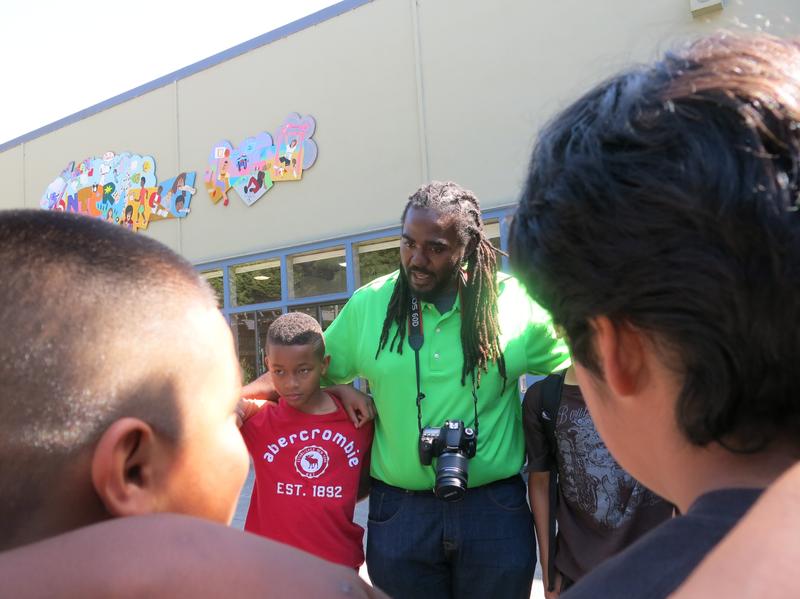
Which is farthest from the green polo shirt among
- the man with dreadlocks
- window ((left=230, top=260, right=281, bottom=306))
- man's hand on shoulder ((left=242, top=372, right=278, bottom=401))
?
window ((left=230, top=260, right=281, bottom=306))

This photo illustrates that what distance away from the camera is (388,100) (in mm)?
7289

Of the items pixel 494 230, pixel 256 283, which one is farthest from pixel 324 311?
pixel 494 230

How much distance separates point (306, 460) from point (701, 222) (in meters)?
2.19

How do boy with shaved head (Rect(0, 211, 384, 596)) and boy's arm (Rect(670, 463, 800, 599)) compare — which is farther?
boy with shaved head (Rect(0, 211, 384, 596))

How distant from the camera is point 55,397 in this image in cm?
78

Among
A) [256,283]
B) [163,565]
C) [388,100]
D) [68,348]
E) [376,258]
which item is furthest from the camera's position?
[256,283]

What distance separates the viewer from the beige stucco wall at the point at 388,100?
6266 millimetres

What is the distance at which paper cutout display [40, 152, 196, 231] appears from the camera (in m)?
9.15

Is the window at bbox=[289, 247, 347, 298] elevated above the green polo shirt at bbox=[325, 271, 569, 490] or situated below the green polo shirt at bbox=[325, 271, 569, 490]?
above

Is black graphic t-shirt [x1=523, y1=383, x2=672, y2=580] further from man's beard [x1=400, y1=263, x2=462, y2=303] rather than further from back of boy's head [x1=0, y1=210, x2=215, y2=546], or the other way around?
back of boy's head [x1=0, y1=210, x2=215, y2=546]

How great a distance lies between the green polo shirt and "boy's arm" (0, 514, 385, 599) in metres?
1.57

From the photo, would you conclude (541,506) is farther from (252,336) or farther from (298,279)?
(252,336)

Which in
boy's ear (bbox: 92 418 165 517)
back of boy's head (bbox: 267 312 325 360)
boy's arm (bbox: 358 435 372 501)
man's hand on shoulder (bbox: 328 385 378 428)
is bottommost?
boy's arm (bbox: 358 435 372 501)

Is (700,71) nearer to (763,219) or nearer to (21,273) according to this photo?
(763,219)
